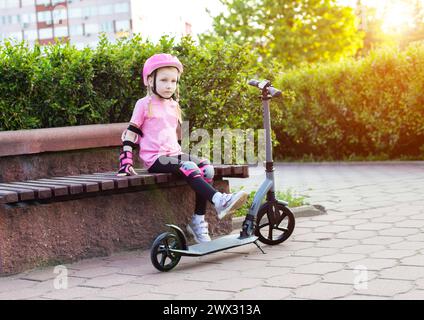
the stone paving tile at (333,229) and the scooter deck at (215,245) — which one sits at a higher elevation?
the scooter deck at (215,245)

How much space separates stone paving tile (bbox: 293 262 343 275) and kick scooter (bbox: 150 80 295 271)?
25.4 inches

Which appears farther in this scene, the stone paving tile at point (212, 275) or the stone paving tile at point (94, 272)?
the stone paving tile at point (94, 272)

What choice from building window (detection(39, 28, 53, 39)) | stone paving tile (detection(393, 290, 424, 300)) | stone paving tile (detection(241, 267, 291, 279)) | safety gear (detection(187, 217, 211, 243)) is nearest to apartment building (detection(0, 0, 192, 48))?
building window (detection(39, 28, 53, 39))

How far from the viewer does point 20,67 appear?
634 centimetres

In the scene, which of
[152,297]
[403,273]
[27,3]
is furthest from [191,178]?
[27,3]

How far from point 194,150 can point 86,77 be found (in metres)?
1.65

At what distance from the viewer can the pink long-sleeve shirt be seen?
559 centimetres

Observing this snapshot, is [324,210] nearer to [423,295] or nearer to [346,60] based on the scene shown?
[423,295]

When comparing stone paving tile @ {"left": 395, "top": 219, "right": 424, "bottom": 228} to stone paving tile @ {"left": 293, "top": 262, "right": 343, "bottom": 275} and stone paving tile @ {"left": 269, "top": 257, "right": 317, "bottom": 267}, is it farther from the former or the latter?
stone paving tile @ {"left": 293, "top": 262, "right": 343, "bottom": 275}

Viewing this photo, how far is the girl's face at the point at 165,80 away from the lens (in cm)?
556

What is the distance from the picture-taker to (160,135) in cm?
560

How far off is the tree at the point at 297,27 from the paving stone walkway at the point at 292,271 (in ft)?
60.1

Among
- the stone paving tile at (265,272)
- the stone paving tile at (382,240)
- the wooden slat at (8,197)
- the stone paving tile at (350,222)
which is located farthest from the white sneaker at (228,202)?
the stone paving tile at (350,222)

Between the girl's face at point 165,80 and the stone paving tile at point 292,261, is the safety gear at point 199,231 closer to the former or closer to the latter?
the stone paving tile at point 292,261
